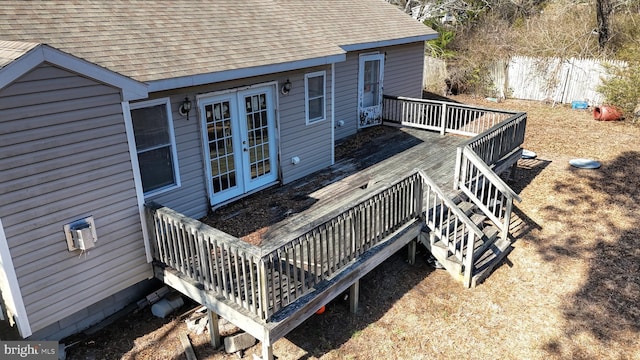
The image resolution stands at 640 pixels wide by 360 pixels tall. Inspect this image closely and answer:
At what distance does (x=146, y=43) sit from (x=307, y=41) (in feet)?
11.4

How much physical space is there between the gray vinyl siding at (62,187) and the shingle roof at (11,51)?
0.64 feet

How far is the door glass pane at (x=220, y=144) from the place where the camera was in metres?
7.35

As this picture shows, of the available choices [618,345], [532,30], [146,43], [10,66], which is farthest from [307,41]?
[532,30]

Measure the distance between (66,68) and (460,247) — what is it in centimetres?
586

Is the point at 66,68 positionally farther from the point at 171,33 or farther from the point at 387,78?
the point at 387,78

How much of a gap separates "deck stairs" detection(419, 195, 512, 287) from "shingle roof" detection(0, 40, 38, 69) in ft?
18.3

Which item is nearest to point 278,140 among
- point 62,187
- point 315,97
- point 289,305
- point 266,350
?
point 315,97

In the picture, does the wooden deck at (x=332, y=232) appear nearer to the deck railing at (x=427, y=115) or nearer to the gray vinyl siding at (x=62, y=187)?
the gray vinyl siding at (x=62, y=187)

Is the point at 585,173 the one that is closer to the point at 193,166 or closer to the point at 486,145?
the point at 486,145

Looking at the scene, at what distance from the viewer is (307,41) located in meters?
9.06

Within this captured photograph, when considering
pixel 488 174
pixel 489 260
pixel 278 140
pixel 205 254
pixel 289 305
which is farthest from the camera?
pixel 278 140

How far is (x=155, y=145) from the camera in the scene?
6469 millimetres

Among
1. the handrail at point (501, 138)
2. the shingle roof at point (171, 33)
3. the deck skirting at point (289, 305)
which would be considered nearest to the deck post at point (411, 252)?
the deck skirting at point (289, 305)

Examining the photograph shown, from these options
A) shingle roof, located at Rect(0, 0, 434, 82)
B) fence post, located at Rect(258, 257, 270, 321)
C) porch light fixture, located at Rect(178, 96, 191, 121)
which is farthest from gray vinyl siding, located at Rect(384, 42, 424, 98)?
fence post, located at Rect(258, 257, 270, 321)
